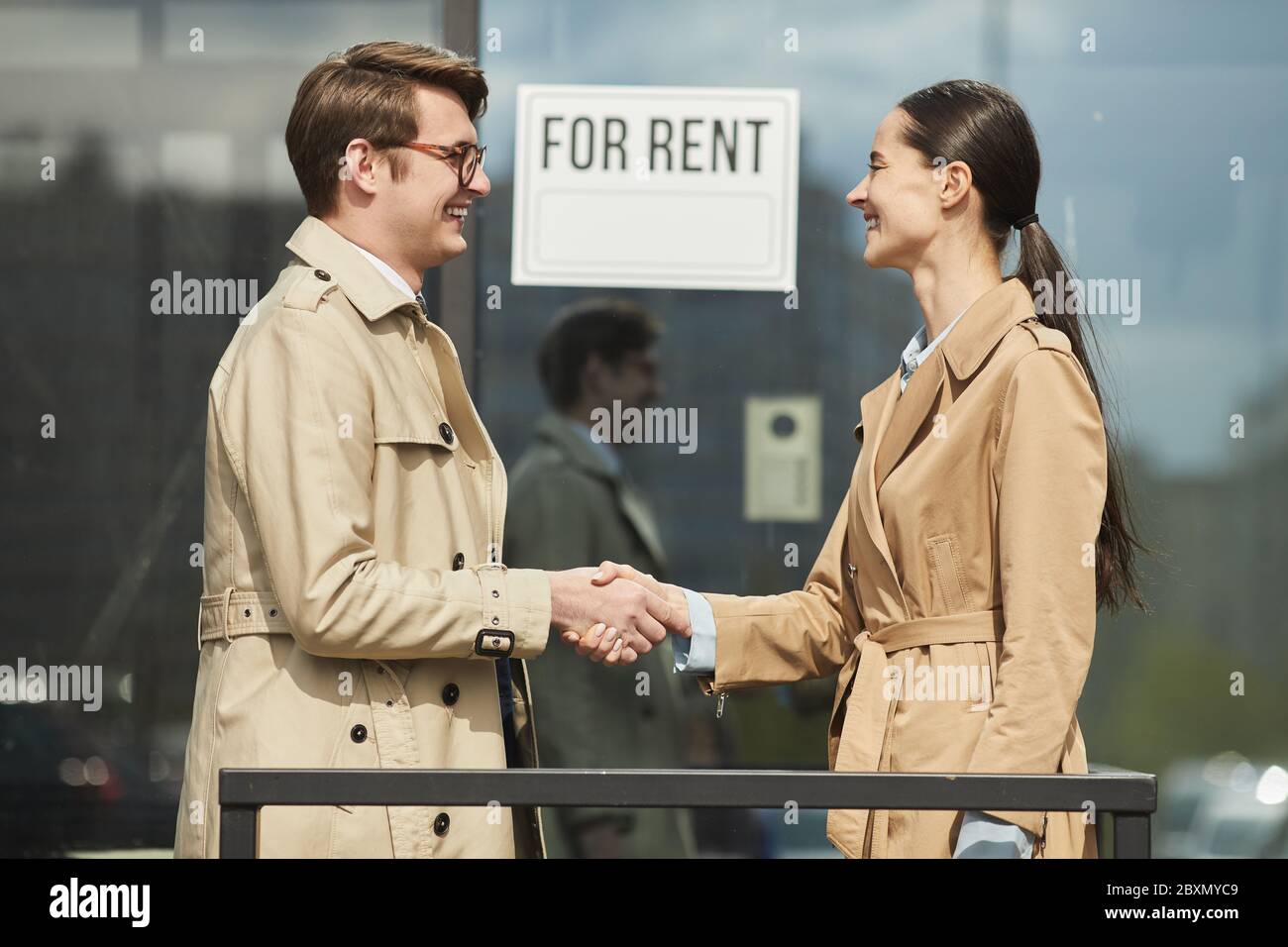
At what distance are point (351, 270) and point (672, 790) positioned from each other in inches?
50.9

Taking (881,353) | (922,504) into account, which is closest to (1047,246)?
(922,504)

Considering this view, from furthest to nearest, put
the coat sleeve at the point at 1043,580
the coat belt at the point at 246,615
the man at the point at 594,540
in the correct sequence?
the man at the point at 594,540
the coat belt at the point at 246,615
the coat sleeve at the point at 1043,580

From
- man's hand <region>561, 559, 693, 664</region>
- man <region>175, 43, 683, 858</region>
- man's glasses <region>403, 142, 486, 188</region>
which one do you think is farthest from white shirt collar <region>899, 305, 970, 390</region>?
man's glasses <region>403, 142, 486, 188</region>

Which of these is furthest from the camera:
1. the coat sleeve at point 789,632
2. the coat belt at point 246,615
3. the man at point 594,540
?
the man at point 594,540

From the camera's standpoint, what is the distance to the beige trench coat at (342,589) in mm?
2674

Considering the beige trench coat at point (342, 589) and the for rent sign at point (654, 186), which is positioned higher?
the for rent sign at point (654, 186)

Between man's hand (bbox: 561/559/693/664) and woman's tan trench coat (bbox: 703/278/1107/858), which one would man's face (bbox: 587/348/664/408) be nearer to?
man's hand (bbox: 561/559/693/664)

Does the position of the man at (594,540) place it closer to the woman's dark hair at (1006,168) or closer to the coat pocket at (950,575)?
the woman's dark hair at (1006,168)

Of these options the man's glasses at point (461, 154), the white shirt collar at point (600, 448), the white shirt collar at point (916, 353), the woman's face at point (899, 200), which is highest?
the man's glasses at point (461, 154)

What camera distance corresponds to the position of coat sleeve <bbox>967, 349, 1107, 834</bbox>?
8.61ft

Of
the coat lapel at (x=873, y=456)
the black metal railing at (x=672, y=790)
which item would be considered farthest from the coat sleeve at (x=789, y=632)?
the black metal railing at (x=672, y=790)

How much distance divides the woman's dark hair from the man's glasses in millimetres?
885

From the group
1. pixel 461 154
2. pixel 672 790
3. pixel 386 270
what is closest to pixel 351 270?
pixel 386 270

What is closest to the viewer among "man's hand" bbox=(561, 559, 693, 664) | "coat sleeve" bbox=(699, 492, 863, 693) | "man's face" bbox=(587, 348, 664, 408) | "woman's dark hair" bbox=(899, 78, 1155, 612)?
"woman's dark hair" bbox=(899, 78, 1155, 612)
